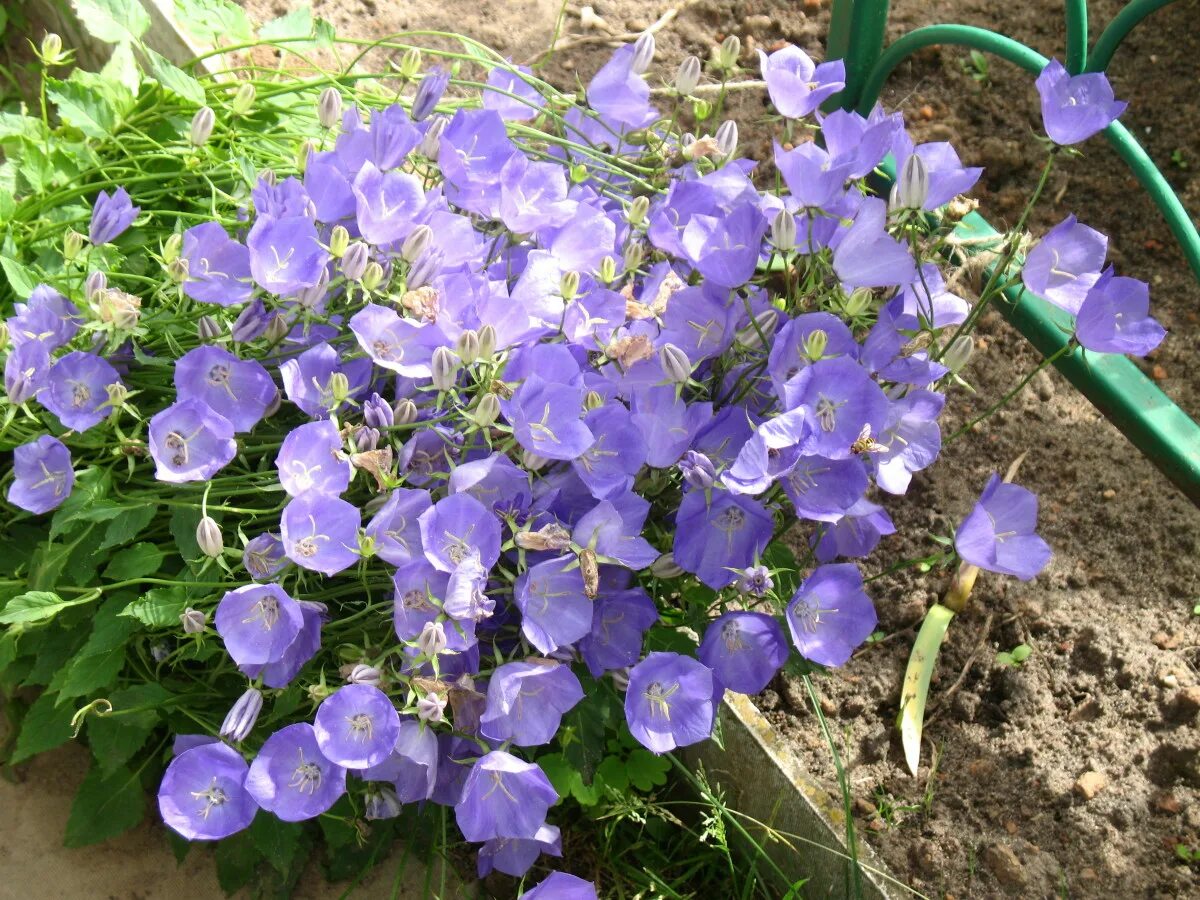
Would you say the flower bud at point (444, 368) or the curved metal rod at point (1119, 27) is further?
the curved metal rod at point (1119, 27)

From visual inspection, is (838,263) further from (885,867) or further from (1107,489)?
(1107,489)

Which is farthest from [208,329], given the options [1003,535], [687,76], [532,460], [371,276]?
[1003,535]

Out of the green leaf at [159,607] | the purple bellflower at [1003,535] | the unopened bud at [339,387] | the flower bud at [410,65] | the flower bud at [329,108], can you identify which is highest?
the flower bud at [410,65]

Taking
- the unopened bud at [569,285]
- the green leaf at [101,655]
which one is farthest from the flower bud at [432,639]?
the green leaf at [101,655]

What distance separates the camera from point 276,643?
1395mm

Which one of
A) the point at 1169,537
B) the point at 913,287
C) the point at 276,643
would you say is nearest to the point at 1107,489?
the point at 1169,537

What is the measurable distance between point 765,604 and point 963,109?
64.7 inches

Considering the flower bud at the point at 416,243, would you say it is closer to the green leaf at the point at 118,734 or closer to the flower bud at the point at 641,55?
the flower bud at the point at 641,55

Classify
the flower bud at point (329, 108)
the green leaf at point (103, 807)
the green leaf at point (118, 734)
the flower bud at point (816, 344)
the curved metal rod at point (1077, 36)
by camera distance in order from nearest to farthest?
1. the flower bud at point (816, 344)
2. the flower bud at point (329, 108)
3. the green leaf at point (118, 734)
4. the green leaf at point (103, 807)
5. the curved metal rod at point (1077, 36)

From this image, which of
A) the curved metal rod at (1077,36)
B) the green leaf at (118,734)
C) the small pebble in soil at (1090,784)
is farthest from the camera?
the curved metal rod at (1077,36)

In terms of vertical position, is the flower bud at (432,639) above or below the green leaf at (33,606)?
above

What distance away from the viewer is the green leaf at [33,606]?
1466 mm

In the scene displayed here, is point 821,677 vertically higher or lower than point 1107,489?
lower

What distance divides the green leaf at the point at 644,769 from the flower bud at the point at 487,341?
89cm
